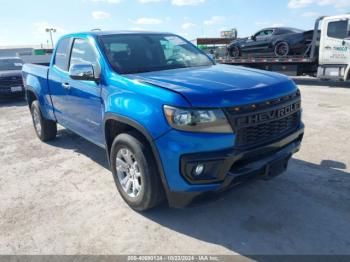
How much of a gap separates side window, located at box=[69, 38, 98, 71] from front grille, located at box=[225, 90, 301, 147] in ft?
5.94

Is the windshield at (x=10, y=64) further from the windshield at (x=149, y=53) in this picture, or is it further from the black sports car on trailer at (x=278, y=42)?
the black sports car on trailer at (x=278, y=42)

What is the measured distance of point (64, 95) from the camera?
466 cm

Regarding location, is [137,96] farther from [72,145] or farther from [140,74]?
[72,145]

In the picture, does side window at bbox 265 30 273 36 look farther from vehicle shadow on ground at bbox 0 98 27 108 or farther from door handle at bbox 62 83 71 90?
door handle at bbox 62 83 71 90

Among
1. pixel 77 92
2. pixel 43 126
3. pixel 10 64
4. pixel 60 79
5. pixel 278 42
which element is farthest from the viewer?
pixel 278 42

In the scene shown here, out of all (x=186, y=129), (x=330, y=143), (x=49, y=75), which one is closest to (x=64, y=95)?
(x=49, y=75)

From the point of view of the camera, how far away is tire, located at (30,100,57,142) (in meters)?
5.97

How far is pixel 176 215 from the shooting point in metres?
3.43

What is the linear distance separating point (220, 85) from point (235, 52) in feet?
46.1

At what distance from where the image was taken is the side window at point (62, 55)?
15.7 ft

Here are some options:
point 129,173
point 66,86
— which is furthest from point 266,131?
point 66,86

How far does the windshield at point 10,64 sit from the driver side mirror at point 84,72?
1011 centimetres

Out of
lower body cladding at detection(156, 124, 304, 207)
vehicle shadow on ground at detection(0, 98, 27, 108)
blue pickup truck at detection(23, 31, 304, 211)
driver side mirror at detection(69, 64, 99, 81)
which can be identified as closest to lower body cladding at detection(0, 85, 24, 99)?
vehicle shadow on ground at detection(0, 98, 27, 108)

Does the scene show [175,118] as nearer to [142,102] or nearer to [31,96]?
[142,102]
